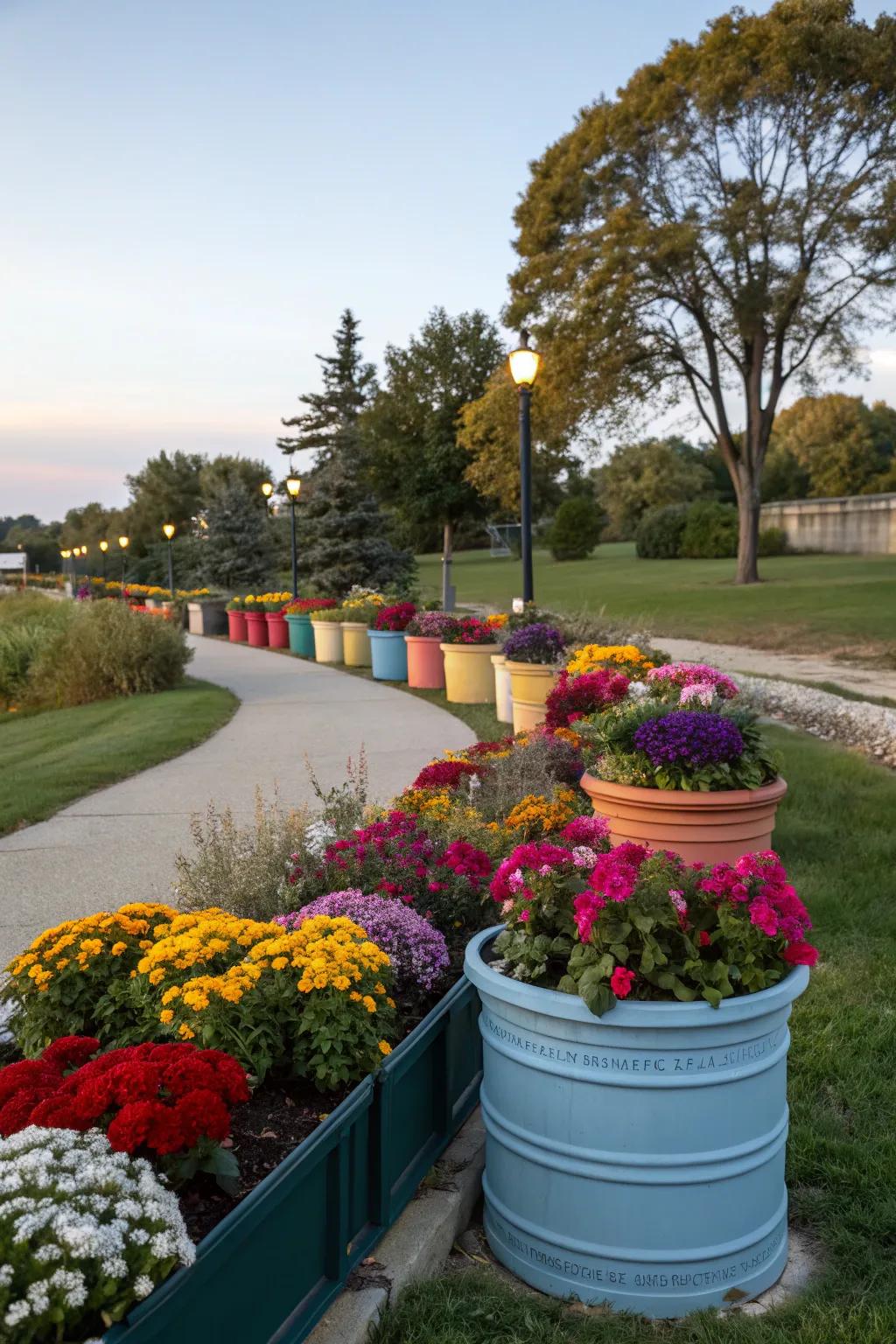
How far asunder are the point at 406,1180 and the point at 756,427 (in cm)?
2745

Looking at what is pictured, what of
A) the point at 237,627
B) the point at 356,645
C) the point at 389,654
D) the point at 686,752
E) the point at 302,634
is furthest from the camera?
the point at 237,627

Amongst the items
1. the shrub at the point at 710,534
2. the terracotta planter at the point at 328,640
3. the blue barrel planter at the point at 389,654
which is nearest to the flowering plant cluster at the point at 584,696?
the blue barrel planter at the point at 389,654

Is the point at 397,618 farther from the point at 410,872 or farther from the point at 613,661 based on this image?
the point at 410,872

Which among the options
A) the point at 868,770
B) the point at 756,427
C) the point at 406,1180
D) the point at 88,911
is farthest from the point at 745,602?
the point at 406,1180

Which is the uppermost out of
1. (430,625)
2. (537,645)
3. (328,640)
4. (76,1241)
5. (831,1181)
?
(537,645)

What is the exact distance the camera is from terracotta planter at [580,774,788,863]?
435 cm

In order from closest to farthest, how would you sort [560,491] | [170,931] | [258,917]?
[170,931]
[258,917]
[560,491]

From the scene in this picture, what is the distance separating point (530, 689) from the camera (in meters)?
8.64

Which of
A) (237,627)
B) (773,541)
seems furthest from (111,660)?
(773,541)

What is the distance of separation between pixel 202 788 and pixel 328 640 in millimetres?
10043

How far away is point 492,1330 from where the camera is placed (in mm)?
2305

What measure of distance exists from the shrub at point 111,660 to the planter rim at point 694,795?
11179 mm

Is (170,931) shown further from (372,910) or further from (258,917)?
(258,917)

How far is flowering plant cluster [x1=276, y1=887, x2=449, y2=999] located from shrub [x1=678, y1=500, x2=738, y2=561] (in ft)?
139
